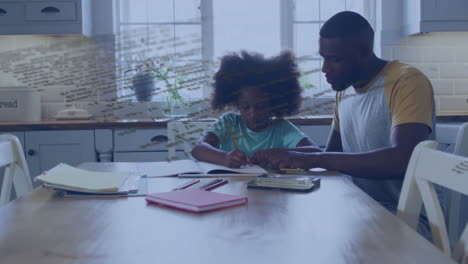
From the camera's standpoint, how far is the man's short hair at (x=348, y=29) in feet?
5.12

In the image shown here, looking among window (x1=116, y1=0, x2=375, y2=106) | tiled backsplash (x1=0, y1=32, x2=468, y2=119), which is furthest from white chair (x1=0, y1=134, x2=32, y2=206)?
tiled backsplash (x1=0, y1=32, x2=468, y2=119)

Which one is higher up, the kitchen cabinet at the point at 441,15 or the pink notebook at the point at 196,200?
the kitchen cabinet at the point at 441,15

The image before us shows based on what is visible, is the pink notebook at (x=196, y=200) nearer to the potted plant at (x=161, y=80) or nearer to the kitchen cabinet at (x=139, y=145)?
the kitchen cabinet at (x=139, y=145)

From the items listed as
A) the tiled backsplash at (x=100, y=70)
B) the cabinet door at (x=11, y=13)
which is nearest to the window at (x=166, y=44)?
the tiled backsplash at (x=100, y=70)

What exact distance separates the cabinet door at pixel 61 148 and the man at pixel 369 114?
4.54 ft

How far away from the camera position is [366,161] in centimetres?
131

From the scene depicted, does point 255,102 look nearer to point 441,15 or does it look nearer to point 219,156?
point 219,156

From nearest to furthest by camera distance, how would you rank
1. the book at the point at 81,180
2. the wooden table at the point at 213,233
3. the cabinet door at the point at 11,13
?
the wooden table at the point at 213,233 → the book at the point at 81,180 → the cabinet door at the point at 11,13

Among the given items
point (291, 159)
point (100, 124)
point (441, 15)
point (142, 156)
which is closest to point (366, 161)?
point (291, 159)

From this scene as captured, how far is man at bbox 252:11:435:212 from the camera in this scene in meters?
1.32

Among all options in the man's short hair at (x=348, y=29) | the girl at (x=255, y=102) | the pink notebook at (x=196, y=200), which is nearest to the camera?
the pink notebook at (x=196, y=200)

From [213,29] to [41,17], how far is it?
98cm

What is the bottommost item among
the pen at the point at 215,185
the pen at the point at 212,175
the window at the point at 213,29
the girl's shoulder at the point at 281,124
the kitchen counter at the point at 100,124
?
the pen at the point at 212,175

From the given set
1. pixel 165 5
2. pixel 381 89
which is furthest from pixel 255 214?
pixel 165 5
